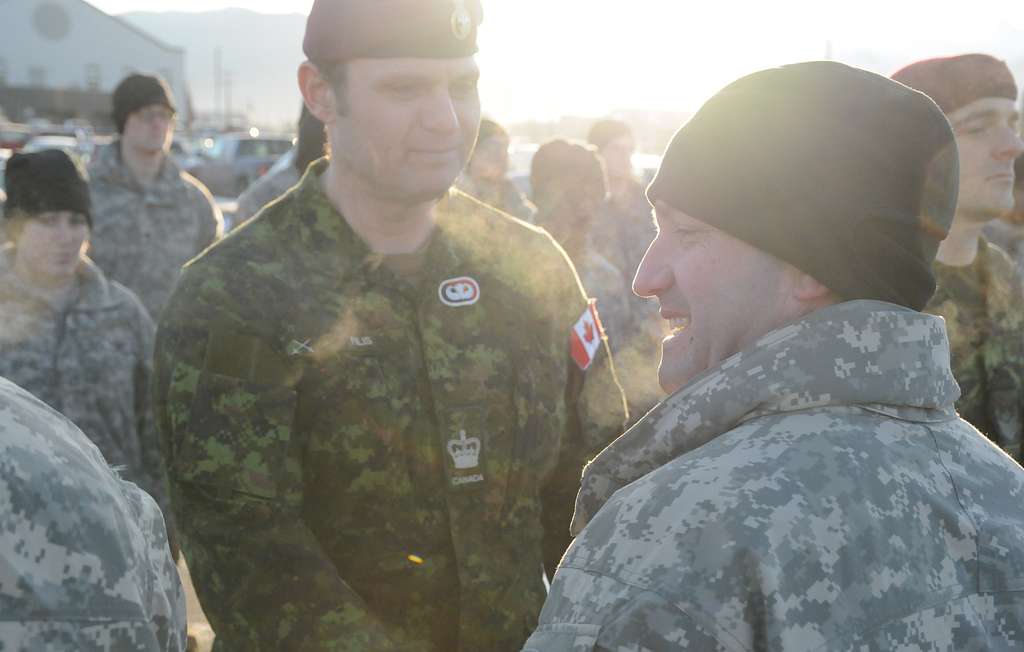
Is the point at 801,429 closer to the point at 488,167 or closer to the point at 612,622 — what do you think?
the point at 612,622

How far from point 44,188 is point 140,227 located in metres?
1.52

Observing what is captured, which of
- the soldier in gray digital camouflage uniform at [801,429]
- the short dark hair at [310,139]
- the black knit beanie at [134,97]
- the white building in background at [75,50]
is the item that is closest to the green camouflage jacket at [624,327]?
the short dark hair at [310,139]

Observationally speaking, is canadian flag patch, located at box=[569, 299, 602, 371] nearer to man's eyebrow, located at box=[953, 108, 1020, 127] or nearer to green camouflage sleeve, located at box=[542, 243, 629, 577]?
green camouflage sleeve, located at box=[542, 243, 629, 577]

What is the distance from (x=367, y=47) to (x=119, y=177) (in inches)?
155

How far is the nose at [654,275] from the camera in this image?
5.41 feet

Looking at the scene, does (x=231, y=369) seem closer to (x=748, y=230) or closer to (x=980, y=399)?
(x=748, y=230)

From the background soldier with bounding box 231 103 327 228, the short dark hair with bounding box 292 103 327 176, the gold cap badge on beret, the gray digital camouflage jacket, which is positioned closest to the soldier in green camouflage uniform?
the gold cap badge on beret

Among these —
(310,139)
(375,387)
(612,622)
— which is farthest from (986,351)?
(310,139)

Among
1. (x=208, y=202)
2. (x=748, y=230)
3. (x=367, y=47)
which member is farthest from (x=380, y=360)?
(x=208, y=202)

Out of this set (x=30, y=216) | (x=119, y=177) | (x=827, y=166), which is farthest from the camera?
(x=119, y=177)

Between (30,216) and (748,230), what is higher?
(748,230)

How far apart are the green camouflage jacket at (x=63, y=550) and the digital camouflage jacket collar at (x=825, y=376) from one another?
0.69m

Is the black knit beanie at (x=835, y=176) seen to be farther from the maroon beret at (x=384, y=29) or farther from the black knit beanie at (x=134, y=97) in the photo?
the black knit beanie at (x=134, y=97)

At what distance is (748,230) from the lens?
1512 mm
